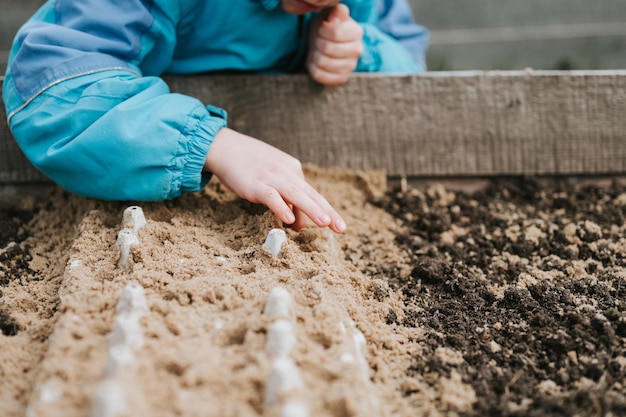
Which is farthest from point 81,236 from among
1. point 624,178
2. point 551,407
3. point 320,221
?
point 624,178

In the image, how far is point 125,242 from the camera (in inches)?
52.7

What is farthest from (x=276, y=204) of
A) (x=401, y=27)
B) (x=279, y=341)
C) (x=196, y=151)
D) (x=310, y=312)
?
(x=401, y=27)

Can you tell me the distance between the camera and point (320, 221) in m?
1.44

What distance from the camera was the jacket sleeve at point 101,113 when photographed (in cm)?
153

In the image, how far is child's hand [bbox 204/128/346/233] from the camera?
4.83 ft

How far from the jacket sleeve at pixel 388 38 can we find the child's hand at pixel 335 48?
0.69ft

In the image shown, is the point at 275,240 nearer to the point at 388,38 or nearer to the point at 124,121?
the point at 124,121

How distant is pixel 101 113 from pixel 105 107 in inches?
0.7

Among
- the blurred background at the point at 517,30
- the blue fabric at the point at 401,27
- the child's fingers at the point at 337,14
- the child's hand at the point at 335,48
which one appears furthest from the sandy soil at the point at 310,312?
the blurred background at the point at 517,30

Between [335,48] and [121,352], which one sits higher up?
[335,48]

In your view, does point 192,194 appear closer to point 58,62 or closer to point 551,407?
point 58,62

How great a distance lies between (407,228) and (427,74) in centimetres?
49

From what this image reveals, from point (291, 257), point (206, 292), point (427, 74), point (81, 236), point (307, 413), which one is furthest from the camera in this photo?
point (427, 74)

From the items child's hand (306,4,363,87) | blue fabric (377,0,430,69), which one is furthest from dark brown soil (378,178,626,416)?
blue fabric (377,0,430,69)
